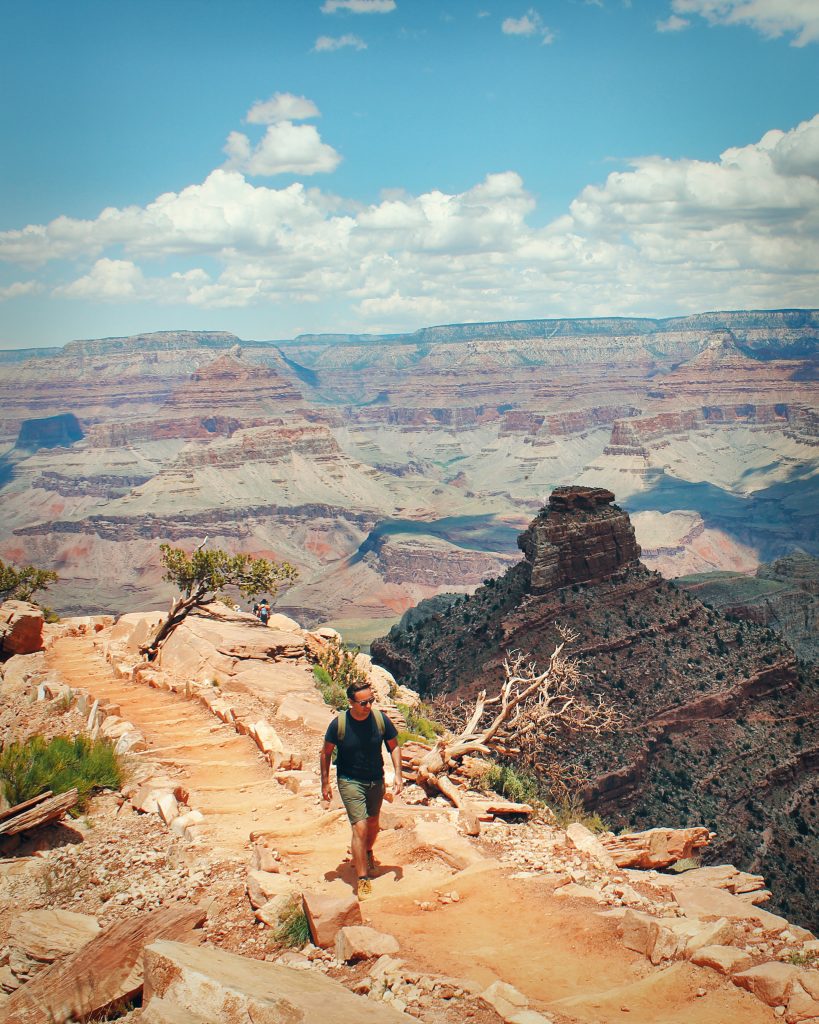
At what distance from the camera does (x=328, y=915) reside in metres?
10.2

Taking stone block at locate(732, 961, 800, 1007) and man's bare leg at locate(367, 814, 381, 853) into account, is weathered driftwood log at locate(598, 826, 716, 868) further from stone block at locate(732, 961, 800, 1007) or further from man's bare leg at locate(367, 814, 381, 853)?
stone block at locate(732, 961, 800, 1007)

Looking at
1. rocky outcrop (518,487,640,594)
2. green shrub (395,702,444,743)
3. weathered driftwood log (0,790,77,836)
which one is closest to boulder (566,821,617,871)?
weathered driftwood log (0,790,77,836)

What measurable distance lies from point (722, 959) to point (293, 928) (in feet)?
15.5

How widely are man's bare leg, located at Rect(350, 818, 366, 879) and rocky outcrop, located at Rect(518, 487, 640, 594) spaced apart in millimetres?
38745

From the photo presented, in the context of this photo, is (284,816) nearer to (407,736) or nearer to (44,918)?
(44,918)

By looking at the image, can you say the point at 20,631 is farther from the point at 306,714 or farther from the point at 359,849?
the point at 359,849

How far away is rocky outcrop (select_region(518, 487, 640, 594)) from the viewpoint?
5094cm

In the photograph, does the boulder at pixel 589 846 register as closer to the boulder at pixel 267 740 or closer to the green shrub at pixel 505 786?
the green shrub at pixel 505 786

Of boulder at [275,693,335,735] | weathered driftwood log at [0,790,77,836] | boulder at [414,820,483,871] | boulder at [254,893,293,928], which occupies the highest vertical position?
weathered driftwood log at [0,790,77,836]

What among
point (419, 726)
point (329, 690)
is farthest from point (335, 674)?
point (329, 690)

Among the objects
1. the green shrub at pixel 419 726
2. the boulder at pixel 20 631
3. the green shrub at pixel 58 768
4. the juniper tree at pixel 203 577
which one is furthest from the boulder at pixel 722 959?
the boulder at pixel 20 631

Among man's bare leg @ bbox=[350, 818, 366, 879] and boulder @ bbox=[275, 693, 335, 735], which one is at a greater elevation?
man's bare leg @ bbox=[350, 818, 366, 879]

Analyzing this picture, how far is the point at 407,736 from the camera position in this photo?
23406 millimetres

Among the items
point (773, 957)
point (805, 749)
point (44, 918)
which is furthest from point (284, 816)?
point (805, 749)
